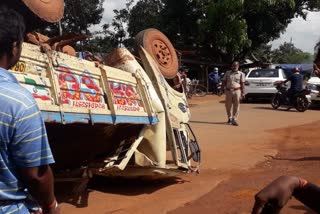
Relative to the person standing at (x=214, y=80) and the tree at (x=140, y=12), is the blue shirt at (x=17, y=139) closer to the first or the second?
the person standing at (x=214, y=80)

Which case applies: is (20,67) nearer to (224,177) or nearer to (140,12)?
(224,177)

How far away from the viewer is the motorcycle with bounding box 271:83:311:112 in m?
17.3

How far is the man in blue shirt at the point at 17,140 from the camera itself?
180cm

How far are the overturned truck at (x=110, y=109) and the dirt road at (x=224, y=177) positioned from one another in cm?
30

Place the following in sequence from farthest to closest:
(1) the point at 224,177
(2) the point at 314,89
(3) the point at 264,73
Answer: (3) the point at 264,73
(2) the point at 314,89
(1) the point at 224,177

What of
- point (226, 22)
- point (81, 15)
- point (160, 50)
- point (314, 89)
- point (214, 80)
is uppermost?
point (81, 15)

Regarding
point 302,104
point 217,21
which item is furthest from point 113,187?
point 217,21

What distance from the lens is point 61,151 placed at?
18.9 ft

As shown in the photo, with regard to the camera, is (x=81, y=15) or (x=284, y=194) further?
(x=81, y=15)

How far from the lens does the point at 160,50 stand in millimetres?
7371

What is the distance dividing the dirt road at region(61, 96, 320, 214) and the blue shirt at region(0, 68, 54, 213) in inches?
130

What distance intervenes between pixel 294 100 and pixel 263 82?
9.76 feet

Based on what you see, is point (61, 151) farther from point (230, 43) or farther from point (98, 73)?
point (230, 43)

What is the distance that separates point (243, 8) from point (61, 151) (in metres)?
22.3
